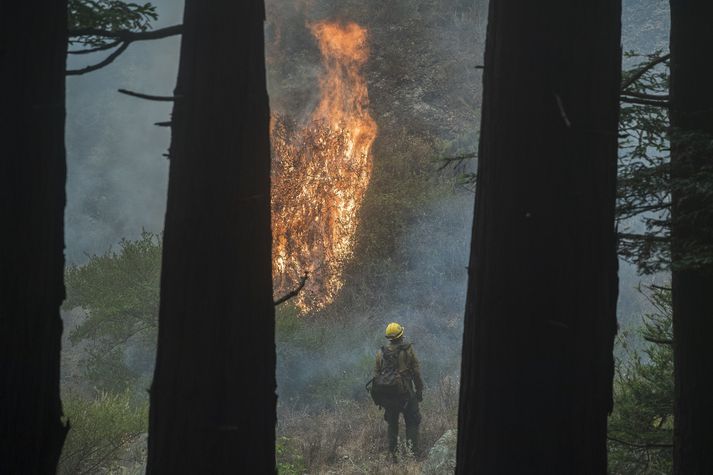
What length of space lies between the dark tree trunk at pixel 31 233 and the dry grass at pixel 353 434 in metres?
7.91

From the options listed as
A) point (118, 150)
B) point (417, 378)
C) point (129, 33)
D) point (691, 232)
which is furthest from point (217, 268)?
point (118, 150)

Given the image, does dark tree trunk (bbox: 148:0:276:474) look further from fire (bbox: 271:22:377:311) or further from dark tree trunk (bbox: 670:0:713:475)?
fire (bbox: 271:22:377:311)

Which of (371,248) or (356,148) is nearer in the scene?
(371,248)

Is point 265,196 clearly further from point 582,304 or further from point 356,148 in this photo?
point 356,148

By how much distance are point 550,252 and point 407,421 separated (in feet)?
30.0

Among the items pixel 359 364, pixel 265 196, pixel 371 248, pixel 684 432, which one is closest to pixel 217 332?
pixel 265 196

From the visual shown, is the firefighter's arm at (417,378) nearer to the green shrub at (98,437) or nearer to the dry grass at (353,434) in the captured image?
the dry grass at (353,434)

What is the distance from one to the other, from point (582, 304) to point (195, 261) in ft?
5.92

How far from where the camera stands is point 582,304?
3.30m

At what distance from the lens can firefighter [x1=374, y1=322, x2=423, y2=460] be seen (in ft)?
38.7

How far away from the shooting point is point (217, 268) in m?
3.82

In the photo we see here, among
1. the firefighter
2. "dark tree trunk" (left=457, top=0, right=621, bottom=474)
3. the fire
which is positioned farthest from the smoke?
"dark tree trunk" (left=457, top=0, right=621, bottom=474)

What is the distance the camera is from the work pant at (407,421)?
11.9 m

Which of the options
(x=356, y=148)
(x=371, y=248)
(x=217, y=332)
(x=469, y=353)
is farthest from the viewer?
(x=356, y=148)
